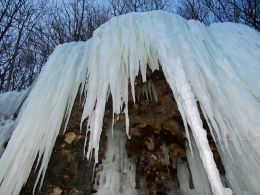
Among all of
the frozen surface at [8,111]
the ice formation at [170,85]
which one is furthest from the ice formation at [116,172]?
the frozen surface at [8,111]

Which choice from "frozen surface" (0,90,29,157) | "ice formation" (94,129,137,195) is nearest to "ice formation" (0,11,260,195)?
"ice formation" (94,129,137,195)

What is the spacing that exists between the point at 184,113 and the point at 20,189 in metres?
1.31

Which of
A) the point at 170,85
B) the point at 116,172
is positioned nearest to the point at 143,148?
the point at 116,172

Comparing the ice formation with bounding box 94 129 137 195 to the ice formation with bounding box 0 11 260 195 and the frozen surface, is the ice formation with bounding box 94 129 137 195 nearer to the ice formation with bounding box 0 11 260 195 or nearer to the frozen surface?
the ice formation with bounding box 0 11 260 195

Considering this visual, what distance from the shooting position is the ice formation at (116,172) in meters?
2.09

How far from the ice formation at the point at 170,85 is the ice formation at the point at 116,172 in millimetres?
273

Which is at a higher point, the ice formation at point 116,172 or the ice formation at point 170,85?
the ice formation at point 170,85

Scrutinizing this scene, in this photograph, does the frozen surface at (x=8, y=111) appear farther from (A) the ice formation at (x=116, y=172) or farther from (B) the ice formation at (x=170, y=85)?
(A) the ice formation at (x=116, y=172)

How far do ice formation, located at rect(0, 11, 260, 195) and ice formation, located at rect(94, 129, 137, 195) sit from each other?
0.27 metres

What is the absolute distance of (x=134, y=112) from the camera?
2.51m

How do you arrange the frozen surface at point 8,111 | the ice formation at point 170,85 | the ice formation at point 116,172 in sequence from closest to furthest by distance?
the ice formation at point 170,85, the ice formation at point 116,172, the frozen surface at point 8,111

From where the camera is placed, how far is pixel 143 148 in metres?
2.33

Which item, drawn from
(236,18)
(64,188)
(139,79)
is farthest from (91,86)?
(236,18)

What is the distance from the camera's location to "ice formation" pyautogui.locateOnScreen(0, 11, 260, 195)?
1942 millimetres
